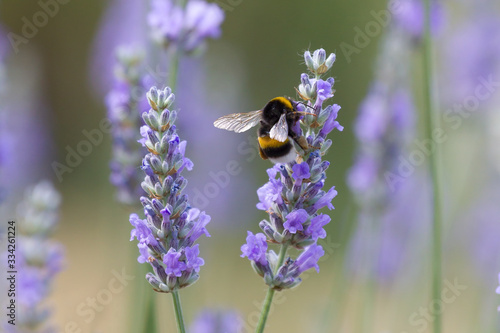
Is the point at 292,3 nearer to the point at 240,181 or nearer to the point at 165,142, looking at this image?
the point at 240,181

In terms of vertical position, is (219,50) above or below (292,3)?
below

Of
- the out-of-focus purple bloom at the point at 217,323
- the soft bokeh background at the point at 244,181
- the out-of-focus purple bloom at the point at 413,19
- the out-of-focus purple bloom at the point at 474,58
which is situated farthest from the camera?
the out-of-focus purple bloom at the point at 474,58

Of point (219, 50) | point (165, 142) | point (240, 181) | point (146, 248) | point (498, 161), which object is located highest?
point (219, 50)

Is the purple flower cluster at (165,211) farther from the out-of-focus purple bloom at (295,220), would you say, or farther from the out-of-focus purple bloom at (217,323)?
the out-of-focus purple bloom at (217,323)

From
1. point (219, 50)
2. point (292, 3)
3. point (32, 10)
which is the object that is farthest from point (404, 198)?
point (32, 10)

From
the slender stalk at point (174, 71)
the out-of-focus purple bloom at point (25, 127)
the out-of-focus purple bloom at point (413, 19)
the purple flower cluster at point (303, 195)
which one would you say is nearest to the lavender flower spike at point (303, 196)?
the purple flower cluster at point (303, 195)

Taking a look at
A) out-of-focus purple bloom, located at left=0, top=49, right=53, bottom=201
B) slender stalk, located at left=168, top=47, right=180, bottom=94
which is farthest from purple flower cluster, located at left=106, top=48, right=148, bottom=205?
out-of-focus purple bloom, located at left=0, top=49, right=53, bottom=201
